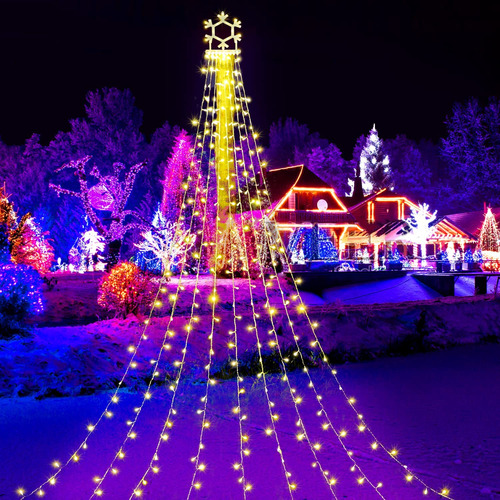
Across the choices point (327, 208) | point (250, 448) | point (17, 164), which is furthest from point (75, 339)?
point (17, 164)

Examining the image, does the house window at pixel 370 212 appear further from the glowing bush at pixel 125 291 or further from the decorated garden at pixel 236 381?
the glowing bush at pixel 125 291

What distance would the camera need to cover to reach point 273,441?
6035mm

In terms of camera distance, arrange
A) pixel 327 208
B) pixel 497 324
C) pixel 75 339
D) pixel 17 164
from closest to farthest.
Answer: pixel 75 339 < pixel 497 324 < pixel 327 208 < pixel 17 164

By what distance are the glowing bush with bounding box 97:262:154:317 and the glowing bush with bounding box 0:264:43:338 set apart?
168 centimetres

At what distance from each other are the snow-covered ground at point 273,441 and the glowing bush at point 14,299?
2763mm

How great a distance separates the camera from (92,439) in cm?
608

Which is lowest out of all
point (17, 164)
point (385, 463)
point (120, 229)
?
point (385, 463)

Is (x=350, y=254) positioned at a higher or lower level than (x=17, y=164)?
lower

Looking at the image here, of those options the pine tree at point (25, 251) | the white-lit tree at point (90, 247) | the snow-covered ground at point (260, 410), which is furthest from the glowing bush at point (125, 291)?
the white-lit tree at point (90, 247)

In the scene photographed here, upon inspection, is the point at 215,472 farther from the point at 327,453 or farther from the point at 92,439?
the point at 92,439

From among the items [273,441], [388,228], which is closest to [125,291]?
[273,441]

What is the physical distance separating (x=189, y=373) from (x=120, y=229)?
20131mm

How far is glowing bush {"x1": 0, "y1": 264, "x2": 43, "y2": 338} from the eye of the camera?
1026cm

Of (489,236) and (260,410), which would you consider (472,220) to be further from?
(260,410)
